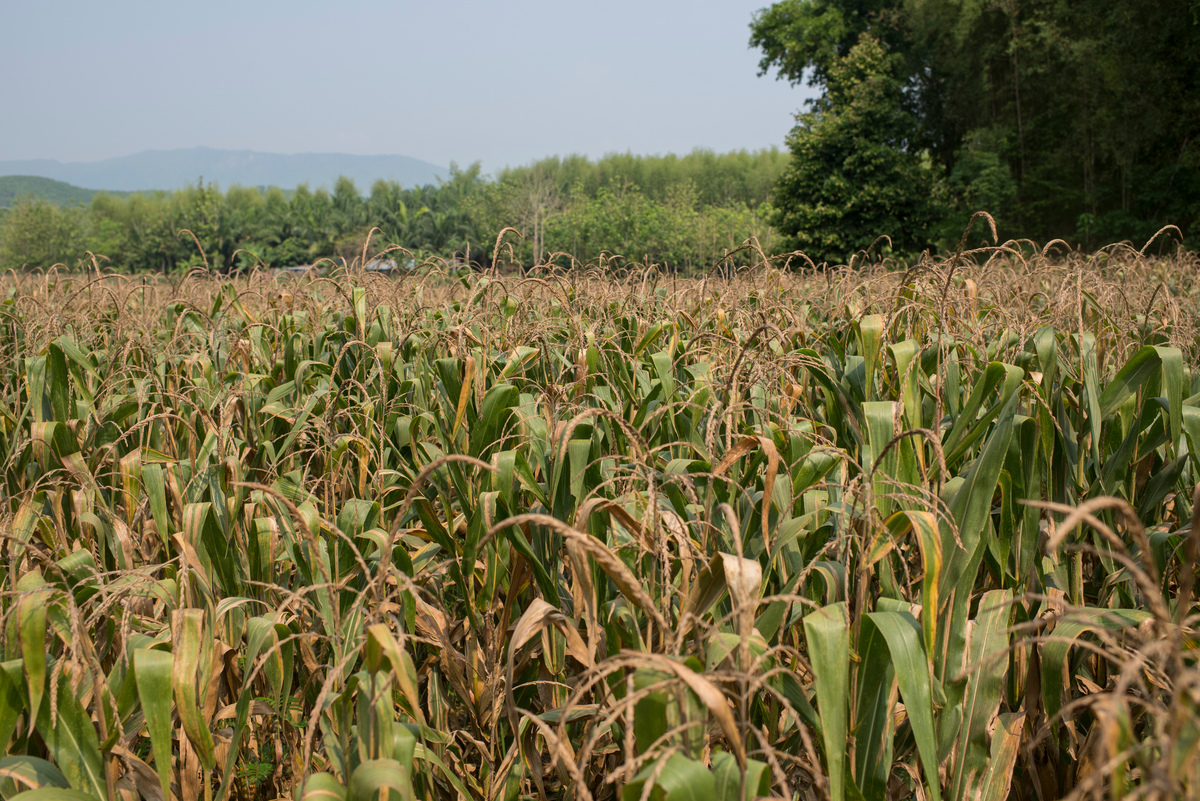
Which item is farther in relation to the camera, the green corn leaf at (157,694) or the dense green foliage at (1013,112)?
the dense green foliage at (1013,112)

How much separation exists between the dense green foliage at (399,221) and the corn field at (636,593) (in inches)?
1106

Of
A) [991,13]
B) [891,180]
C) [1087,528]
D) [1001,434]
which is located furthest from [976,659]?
[991,13]

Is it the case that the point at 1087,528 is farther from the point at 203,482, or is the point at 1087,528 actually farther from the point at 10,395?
the point at 10,395

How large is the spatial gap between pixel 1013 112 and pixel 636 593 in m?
30.8

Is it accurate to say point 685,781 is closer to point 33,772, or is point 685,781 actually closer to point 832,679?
point 832,679

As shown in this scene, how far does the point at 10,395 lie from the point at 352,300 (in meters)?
1.79

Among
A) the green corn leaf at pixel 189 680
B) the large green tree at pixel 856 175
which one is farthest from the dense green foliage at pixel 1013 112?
the green corn leaf at pixel 189 680

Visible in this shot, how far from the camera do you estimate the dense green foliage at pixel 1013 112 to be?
1870 centimetres

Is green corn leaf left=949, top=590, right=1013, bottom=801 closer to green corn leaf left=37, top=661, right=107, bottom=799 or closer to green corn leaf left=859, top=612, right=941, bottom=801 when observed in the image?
green corn leaf left=859, top=612, right=941, bottom=801

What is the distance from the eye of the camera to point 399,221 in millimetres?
63312

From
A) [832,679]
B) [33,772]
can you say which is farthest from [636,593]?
[33,772]

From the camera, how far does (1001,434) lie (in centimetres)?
159

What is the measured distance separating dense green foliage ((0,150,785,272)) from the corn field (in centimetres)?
2808

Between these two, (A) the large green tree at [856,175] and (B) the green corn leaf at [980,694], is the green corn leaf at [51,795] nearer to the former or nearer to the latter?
(B) the green corn leaf at [980,694]
